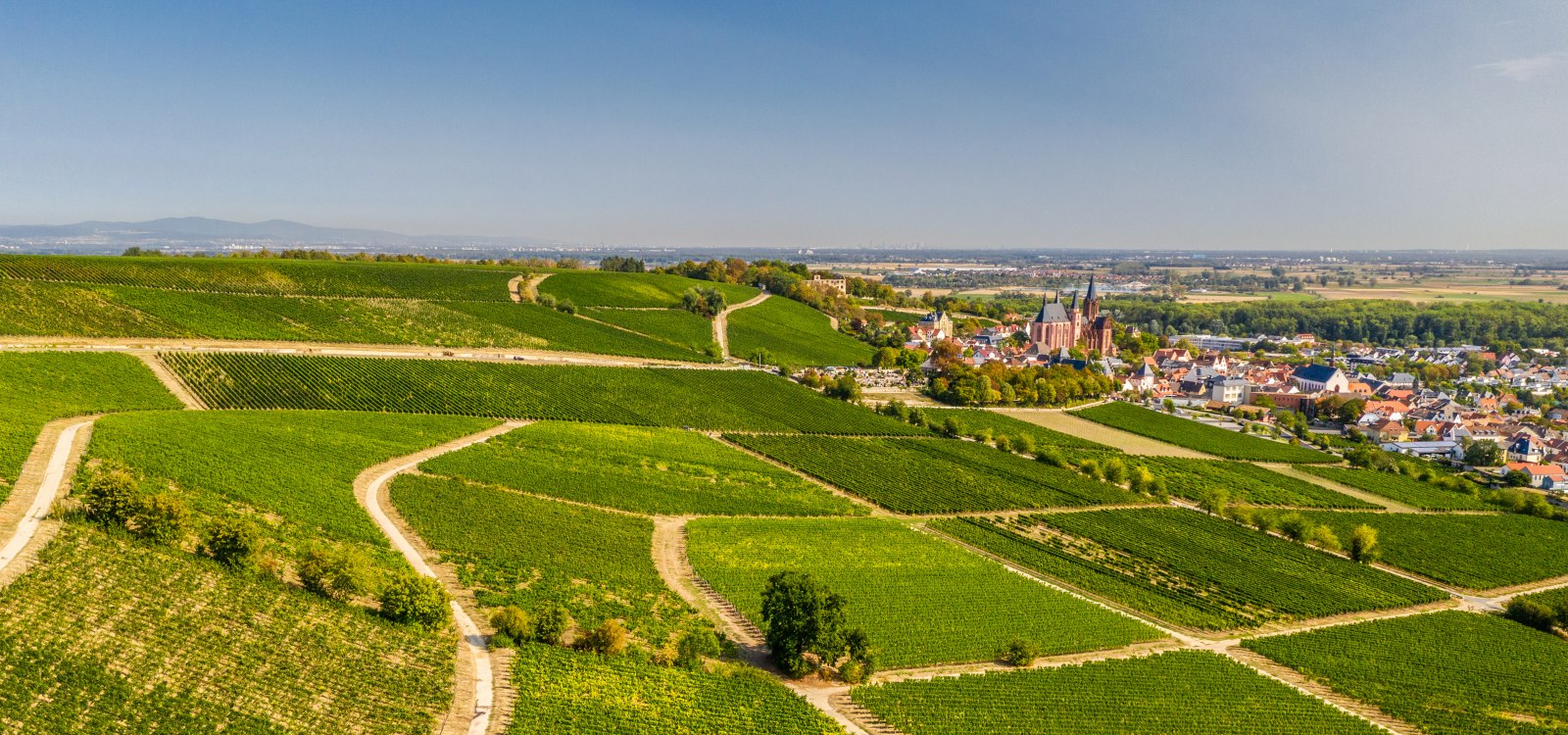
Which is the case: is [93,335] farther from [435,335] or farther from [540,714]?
[540,714]

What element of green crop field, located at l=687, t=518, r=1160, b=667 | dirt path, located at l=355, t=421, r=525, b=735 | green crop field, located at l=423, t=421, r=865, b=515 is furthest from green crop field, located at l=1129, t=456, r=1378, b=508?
dirt path, located at l=355, t=421, r=525, b=735

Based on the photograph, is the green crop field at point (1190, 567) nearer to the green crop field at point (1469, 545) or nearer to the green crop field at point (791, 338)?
the green crop field at point (1469, 545)

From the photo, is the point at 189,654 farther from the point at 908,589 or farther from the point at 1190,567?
the point at 1190,567

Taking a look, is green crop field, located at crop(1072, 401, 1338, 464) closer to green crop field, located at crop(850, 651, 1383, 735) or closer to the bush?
green crop field, located at crop(850, 651, 1383, 735)

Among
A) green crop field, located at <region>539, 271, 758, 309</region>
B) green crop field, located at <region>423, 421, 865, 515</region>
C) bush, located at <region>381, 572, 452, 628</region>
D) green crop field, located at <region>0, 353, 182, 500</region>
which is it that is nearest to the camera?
bush, located at <region>381, 572, 452, 628</region>

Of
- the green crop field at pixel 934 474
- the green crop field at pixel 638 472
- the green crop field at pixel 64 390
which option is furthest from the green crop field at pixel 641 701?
the green crop field at pixel 64 390
